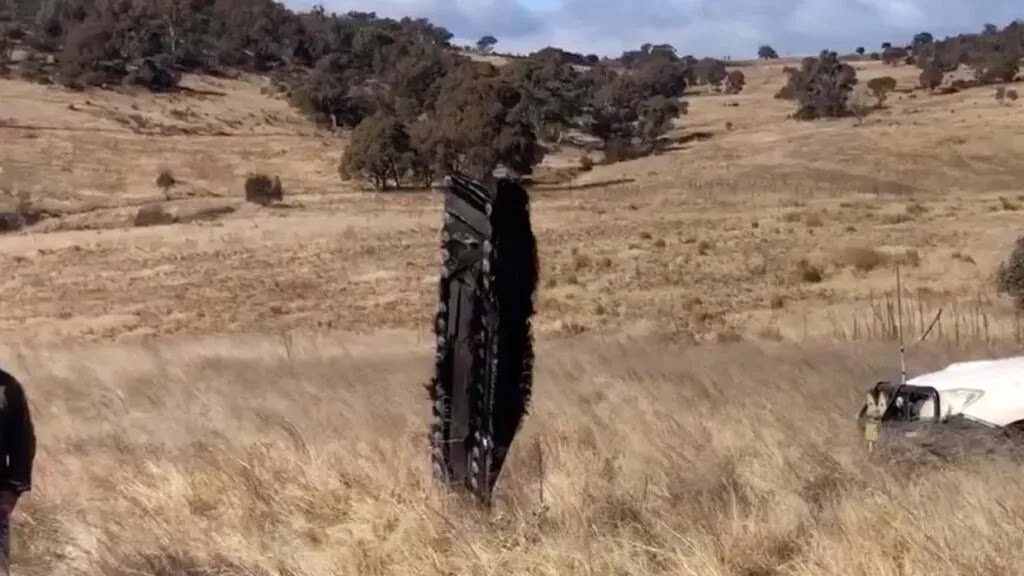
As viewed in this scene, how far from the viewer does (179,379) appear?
1136 centimetres

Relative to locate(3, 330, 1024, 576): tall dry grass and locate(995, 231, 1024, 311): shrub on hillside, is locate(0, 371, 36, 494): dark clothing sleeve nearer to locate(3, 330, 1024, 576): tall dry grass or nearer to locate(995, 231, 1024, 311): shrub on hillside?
Answer: locate(3, 330, 1024, 576): tall dry grass

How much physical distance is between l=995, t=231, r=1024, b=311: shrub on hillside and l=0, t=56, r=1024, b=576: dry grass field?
25cm

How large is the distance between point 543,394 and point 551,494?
4.33 meters

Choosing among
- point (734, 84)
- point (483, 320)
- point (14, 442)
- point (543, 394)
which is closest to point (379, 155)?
point (543, 394)

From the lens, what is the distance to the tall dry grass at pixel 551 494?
13.6 feet

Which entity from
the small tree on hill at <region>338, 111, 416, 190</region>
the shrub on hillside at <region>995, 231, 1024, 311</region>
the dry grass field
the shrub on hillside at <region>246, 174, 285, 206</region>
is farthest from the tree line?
the shrub on hillside at <region>995, 231, 1024, 311</region>

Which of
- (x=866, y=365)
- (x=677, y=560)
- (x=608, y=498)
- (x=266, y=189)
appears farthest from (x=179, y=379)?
(x=266, y=189)

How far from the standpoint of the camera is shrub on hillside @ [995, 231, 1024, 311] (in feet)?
66.4

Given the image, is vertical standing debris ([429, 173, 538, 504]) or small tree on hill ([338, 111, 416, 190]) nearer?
vertical standing debris ([429, 173, 538, 504])

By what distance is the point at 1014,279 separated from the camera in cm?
2077

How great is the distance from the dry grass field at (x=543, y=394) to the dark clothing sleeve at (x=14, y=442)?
18.5 inches

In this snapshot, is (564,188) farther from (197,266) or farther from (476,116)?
(197,266)

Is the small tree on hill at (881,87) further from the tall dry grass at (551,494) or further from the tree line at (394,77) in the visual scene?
the tall dry grass at (551,494)

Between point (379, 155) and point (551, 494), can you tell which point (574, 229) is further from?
point (551, 494)
